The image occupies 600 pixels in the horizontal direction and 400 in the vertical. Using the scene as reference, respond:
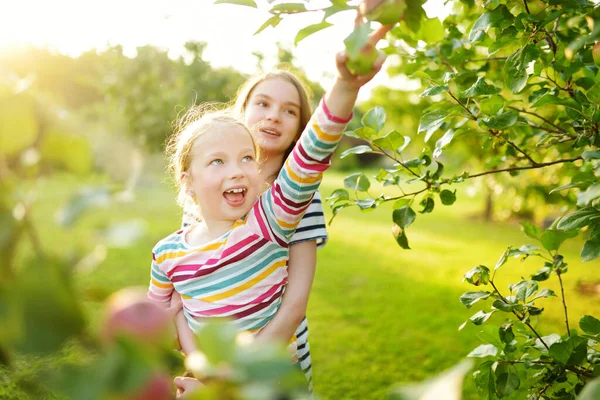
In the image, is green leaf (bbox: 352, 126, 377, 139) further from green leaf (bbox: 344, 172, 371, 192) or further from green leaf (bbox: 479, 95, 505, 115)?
green leaf (bbox: 479, 95, 505, 115)

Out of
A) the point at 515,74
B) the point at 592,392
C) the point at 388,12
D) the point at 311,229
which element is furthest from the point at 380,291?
the point at 592,392

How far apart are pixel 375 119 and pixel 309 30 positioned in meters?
0.56

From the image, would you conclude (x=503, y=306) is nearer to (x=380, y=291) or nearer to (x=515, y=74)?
(x=515, y=74)

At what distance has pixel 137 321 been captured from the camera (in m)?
0.49

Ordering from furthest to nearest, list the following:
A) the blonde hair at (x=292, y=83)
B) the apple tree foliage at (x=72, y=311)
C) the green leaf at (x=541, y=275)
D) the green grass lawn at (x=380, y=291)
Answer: the green grass lawn at (x=380, y=291), the blonde hair at (x=292, y=83), the green leaf at (x=541, y=275), the apple tree foliage at (x=72, y=311)

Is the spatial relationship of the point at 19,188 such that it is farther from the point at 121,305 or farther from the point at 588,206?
the point at 588,206

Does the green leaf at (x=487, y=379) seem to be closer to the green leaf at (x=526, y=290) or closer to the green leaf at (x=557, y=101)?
the green leaf at (x=526, y=290)

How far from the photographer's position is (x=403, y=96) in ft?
38.1

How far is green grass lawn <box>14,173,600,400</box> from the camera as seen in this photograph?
3.32m

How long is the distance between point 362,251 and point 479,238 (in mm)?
2544

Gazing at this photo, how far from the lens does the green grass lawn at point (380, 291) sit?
3.32 meters

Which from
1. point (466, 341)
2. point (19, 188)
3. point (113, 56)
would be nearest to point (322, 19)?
point (19, 188)

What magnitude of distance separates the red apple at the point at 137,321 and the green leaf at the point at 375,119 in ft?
3.29

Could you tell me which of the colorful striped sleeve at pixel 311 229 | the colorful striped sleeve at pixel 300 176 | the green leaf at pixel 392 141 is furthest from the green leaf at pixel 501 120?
the colorful striped sleeve at pixel 311 229
